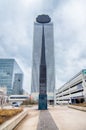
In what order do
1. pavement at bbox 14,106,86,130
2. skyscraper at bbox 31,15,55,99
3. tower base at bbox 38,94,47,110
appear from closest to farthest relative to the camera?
1. pavement at bbox 14,106,86,130
2. tower base at bbox 38,94,47,110
3. skyscraper at bbox 31,15,55,99

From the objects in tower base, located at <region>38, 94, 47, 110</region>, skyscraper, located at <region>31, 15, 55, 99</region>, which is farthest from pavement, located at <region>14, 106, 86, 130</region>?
skyscraper, located at <region>31, 15, 55, 99</region>

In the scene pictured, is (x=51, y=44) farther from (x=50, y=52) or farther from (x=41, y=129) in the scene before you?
(x=41, y=129)

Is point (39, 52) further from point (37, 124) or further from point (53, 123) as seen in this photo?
point (37, 124)

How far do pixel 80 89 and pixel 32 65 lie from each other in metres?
52.6

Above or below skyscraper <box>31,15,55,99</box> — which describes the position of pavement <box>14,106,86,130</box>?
below

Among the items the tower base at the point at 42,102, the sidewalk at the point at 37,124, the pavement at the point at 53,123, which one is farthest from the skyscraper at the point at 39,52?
the sidewalk at the point at 37,124

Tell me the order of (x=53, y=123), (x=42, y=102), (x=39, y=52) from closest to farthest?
(x=53, y=123)
(x=42, y=102)
(x=39, y=52)

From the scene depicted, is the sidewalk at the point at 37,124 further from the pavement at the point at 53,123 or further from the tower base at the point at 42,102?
the tower base at the point at 42,102

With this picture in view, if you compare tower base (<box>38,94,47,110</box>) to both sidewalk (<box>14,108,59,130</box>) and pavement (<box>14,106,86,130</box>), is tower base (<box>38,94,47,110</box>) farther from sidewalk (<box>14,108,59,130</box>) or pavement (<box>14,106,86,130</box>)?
sidewalk (<box>14,108,59,130</box>)

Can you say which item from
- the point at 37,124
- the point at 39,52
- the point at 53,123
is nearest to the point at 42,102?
the point at 53,123

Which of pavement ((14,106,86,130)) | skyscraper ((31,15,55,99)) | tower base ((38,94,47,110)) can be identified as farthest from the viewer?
skyscraper ((31,15,55,99))

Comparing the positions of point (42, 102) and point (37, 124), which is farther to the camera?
point (42, 102)

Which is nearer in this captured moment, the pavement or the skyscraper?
the pavement

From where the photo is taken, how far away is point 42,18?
6831cm
